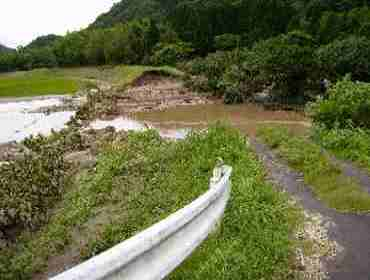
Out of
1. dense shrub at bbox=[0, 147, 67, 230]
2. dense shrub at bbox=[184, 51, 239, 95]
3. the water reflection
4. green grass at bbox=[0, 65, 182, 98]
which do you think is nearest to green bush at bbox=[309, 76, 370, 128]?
the water reflection

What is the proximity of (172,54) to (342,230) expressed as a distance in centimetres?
5901

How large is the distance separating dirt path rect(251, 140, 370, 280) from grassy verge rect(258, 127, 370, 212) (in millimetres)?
216

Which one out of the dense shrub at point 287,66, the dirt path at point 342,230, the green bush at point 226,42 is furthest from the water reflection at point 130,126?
the green bush at point 226,42

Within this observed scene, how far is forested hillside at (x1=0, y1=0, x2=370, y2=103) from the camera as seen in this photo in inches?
1277

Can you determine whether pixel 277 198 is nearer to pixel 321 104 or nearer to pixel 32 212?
pixel 32 212

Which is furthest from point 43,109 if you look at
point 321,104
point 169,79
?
point 321,104

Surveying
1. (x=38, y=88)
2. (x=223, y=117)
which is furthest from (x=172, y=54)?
(x=223, y=117)

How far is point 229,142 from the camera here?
1536 cm

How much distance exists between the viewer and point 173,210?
9898mm

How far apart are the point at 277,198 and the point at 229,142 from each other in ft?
15.9

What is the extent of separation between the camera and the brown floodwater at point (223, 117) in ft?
89.6

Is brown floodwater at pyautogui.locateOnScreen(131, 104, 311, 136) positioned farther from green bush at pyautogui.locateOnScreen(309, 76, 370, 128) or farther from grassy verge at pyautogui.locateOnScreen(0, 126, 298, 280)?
grassy verge at pyautogui.locateOnScreen(0, 126, 298, 280)

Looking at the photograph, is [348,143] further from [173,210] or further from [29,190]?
[29,190]

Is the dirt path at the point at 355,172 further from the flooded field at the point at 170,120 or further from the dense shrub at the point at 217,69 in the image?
the dense shrub at the point at 217,69
